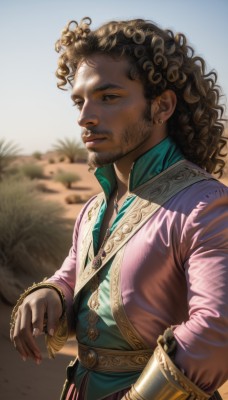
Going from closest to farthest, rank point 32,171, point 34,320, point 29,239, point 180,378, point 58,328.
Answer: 1. point 180,378
2. point 34,320
3. point 58,328
4. point 29,239
5. point 32,171

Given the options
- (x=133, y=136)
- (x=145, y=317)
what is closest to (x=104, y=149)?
(x=133, y=136)

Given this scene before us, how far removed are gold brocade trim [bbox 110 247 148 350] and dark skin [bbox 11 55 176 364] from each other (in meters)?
0.28

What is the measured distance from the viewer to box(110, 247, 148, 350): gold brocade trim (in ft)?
5.73

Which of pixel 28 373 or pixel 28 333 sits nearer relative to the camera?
pixel 28 333

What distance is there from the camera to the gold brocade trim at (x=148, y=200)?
1.83 meters

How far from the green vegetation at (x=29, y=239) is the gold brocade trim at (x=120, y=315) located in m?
5.52

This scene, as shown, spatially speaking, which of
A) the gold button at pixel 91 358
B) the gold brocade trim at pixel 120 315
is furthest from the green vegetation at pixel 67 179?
the gold brocade trim at pixel 120 315

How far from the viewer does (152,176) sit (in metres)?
1.96

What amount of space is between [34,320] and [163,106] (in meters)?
0.94

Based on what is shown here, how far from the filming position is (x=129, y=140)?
1942mm

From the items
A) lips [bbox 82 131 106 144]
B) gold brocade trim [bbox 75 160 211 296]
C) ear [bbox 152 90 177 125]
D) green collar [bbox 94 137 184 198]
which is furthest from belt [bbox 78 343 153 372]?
ear [bbox 152 90 177 125]

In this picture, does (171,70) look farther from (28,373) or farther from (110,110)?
(28,373)

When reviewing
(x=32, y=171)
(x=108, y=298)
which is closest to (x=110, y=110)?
(x=108, y=298)

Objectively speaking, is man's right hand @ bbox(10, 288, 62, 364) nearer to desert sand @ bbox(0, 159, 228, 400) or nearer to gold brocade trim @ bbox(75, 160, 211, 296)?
gold brocade trim @ bbox(75, 160, 211, 296)
